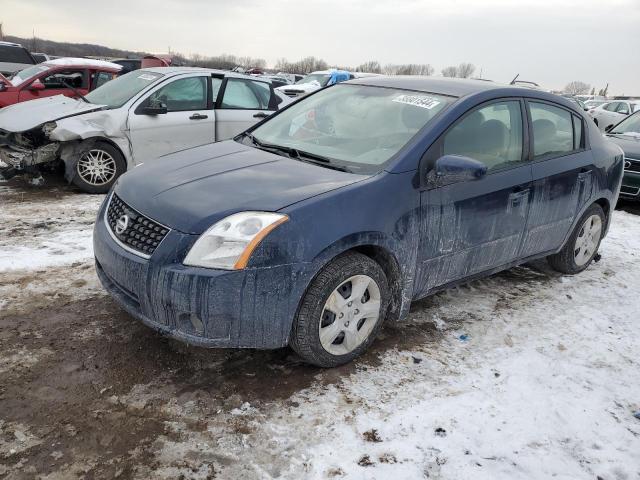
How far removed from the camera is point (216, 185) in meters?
2.92

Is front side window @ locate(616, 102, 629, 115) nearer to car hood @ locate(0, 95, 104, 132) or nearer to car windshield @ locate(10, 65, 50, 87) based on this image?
car windshield @ locate(10, 65, 50, 87)

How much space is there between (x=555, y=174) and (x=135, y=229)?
3.08 metres

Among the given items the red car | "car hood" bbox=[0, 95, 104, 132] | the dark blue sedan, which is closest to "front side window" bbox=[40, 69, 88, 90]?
the red car

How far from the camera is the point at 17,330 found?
3184 mm

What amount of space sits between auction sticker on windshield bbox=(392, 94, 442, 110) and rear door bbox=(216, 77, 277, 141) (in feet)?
13.5

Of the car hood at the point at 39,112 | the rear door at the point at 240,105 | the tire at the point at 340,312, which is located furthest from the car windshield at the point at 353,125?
the car hood at the point at 39,112

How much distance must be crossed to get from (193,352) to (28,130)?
15.2 ft

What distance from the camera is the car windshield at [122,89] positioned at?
6.72m

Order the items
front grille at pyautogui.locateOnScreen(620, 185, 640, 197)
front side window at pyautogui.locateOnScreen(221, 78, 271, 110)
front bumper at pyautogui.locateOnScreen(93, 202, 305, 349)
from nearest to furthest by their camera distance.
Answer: front bumper at pyautogui.locateOnScreen(93, 202, 305, 349) < front side window at pyautogui.locateOnScreen(221, 78, 271, 110) < front grille at pyautogui.locateOnScreen(620, 185, 640, 197)

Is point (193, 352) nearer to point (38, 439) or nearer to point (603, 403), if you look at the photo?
point (38, 439)

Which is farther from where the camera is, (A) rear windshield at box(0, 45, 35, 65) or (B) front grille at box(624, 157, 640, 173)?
(A) rear windshield at box(0, 45, 35, 65)

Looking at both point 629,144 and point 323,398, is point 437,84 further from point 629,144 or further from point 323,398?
point 629,144

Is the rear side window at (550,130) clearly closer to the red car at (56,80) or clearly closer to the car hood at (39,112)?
the car hood at (39,112)

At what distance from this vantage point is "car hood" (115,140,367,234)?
266 centimetres
